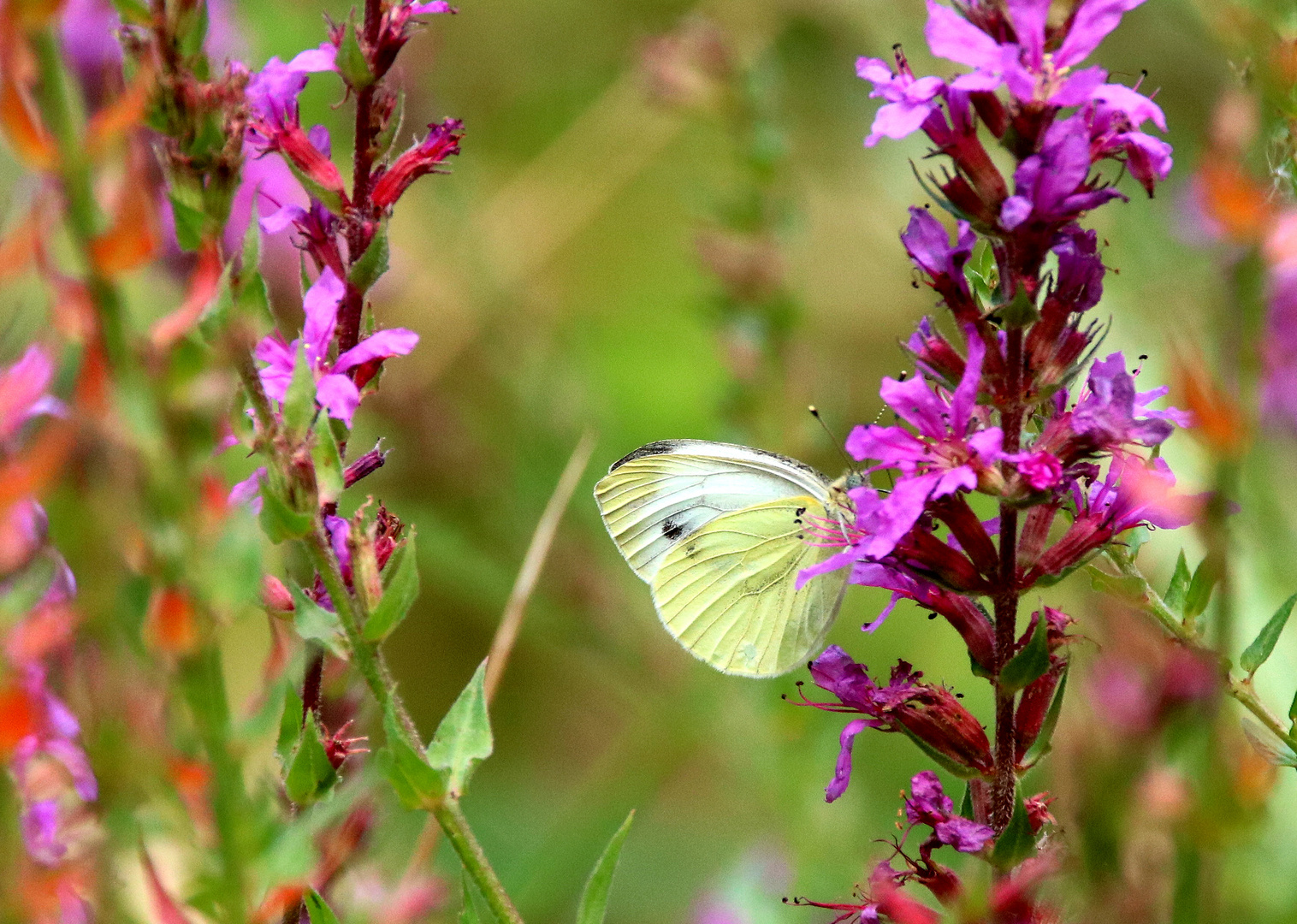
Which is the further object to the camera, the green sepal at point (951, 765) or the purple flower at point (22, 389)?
the green sepal at point (951, 765)

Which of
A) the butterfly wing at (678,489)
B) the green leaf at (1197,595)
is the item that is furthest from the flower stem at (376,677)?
the butterfly wing at (678,489)

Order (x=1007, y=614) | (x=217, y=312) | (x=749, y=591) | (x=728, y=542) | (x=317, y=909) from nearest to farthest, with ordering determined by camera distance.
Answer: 1. (x=217, y=312)
2. (x=317, y=909)
3. (x=1007, y=614)
4. (x=749, y=591)
5. (x=728, y=542)

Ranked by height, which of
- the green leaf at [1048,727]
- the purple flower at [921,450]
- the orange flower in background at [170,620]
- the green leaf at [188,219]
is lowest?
the green leaf at [1048,727]

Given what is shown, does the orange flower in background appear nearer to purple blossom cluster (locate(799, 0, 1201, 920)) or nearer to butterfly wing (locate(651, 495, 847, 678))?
purple blossom cluster (locate(799, 0, 1201, 920))

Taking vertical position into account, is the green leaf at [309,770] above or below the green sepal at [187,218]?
below

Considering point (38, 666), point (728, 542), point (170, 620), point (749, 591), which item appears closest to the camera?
point (170, 620)

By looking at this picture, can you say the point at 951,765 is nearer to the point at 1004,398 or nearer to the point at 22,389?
the point at 1004,398

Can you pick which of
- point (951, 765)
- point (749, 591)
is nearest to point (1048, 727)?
point (951, 765)

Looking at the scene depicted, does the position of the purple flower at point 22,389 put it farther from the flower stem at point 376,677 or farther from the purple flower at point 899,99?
the purple flower at point 899,99
